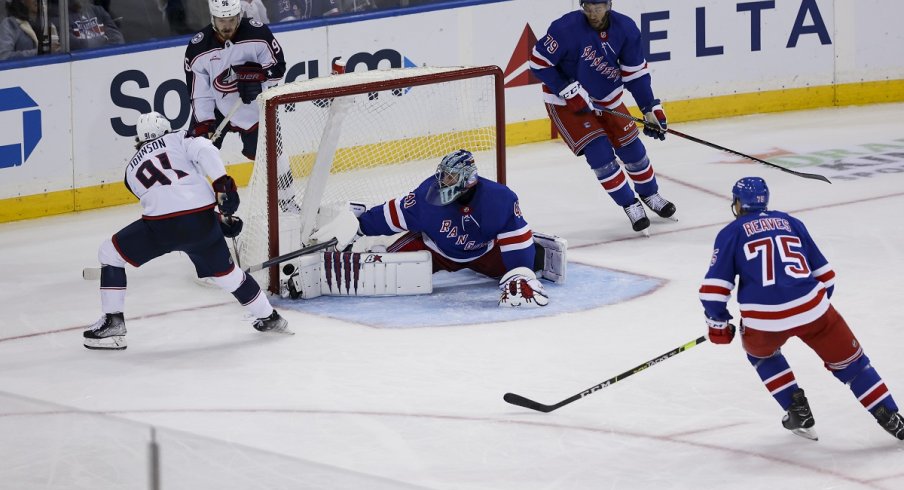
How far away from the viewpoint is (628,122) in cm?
758

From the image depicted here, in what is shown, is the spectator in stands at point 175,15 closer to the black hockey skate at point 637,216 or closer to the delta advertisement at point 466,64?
the delta advertisement at point 466,64

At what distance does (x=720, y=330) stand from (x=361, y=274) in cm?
224

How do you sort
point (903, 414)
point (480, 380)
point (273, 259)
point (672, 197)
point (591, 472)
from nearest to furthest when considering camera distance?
point (591, 472), point (903, 414), point (480, 380), point (273, 259), point (672, 197)

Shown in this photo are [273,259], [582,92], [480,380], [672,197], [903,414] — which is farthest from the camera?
[672,197]

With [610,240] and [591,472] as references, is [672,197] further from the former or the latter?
[591,472]

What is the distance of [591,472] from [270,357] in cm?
162

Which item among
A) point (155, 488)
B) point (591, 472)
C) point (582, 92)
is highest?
point (582, 92)

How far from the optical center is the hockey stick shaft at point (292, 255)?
635 centimetres

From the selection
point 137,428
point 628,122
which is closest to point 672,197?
point 628,122

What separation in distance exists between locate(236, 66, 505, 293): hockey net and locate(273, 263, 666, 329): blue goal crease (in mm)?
374

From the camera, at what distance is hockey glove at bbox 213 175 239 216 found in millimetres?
5715

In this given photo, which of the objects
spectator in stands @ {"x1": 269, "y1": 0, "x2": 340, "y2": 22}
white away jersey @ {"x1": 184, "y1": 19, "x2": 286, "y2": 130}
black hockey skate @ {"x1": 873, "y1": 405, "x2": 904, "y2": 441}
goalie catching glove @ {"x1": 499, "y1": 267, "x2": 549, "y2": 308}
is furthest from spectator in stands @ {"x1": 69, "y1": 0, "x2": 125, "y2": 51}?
black hockey skate @ {"x1": 873, "y1": 405, "x2": 904, "y2": 441}

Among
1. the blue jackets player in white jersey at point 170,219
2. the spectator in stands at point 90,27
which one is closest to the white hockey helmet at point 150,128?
the blue jackets player in white jersey at point 170,219

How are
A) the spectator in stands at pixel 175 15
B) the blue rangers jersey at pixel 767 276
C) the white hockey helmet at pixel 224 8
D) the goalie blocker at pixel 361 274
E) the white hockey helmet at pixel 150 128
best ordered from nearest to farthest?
the blue rangers jersey at pixel 767 276 < the white hockey helmet at pixel 150 128 < the goalie blocker at pixel 361 274 < the white hockey helmet at pixel 224 8 < the spectator in stands at pixel 175 15
